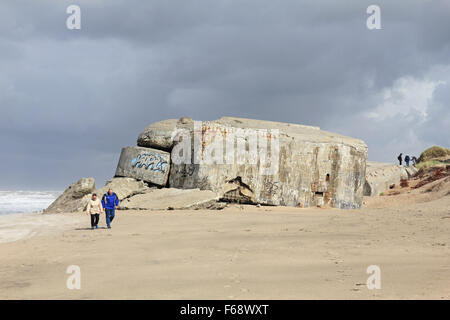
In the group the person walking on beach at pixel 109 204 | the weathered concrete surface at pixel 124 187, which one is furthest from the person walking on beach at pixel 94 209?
the weathered concrete surface at pixel 124 187

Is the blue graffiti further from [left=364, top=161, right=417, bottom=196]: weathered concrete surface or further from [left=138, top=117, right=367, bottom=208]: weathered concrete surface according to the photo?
[left=364, top=161, right=417, bottom=196]: weathered concrete surface

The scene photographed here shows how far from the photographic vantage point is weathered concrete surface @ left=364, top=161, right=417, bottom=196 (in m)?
24.3

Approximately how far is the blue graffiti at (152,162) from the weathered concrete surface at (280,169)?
388 mm

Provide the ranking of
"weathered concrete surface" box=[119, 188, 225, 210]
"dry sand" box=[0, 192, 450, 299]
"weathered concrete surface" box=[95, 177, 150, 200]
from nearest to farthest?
"dry sand" box=[0, 192, 450, 299] → "weathered concrete surface" box=[119, 188, 225, 210] → "weathered concrete surface" box=[95, 177, 150, 200]

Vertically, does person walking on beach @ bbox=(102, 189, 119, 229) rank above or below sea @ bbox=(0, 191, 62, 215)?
above

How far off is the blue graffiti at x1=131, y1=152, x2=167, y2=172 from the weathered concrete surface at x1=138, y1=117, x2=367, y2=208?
0.39m

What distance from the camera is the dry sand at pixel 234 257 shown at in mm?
3939

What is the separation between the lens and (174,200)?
1258 centimetres

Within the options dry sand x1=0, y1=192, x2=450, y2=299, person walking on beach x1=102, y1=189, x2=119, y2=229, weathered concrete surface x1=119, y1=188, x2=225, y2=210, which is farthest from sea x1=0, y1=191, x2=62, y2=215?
dry sand x1=0, y1=192, x2=450, y2=299

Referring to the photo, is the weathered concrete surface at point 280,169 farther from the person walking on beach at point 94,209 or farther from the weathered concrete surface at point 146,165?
the person walking on beach at point 94,209

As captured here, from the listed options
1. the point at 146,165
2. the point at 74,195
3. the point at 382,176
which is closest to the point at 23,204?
the point at 74,195

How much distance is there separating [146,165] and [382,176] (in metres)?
16.0
